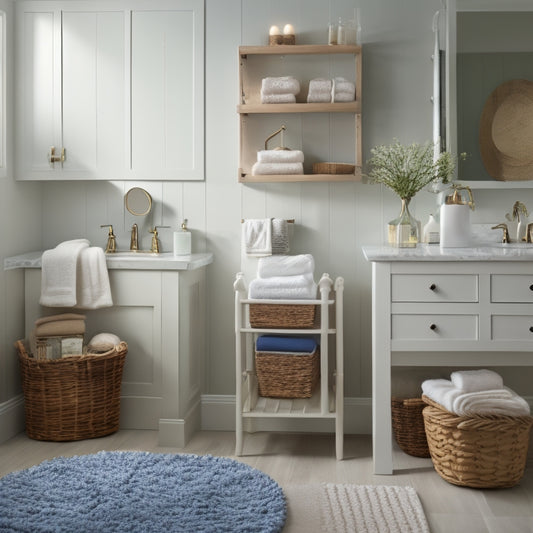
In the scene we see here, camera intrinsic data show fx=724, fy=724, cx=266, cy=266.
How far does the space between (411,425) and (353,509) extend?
27.5 inches

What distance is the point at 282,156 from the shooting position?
334cm

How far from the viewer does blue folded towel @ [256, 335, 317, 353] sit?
123 inches

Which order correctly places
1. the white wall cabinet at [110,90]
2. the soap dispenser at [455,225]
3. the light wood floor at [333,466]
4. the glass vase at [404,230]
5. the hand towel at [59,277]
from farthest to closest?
1. the white wall cabinet at [110,90]
2. the hand towel at [59,277]
3. the glass vase at [404,230]
4. the soap dispenser at [455,225]
5. the light wood floor at [333,466]

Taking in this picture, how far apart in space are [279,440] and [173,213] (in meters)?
1.23

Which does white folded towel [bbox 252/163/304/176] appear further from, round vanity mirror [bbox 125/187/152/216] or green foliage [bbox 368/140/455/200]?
round vanity mirror [bbox 125/187/152/216]

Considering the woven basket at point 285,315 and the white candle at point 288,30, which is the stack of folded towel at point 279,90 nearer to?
the white candle at point 288,30

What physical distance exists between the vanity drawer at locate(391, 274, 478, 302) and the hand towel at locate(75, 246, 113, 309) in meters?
1.32

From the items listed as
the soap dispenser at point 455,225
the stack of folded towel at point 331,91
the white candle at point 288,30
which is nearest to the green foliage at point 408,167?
the soap dispenser at point 455,225

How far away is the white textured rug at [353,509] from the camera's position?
239 cm

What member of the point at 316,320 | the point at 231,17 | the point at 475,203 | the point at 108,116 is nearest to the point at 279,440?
the point at 316,320

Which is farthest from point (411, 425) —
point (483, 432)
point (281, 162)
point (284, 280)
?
point (281, 162)

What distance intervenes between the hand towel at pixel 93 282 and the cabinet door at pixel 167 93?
1.62 feet

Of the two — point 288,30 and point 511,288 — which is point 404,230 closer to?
point 511,288

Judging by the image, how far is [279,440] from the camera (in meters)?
3.42
